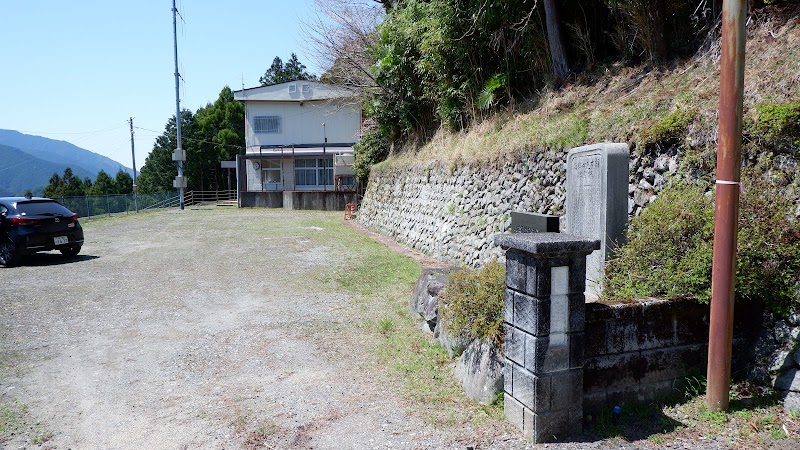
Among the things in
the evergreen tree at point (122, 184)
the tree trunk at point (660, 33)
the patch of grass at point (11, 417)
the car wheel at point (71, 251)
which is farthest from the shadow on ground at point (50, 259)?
the evergreen tree at point (122, 184)

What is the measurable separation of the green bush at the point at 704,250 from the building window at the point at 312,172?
31419 millimetres

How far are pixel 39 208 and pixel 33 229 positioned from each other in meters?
0.74

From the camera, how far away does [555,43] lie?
11.0m

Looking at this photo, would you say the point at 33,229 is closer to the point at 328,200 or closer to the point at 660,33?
the point at 660,33

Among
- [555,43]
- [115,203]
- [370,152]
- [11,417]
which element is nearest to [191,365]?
[11,417]

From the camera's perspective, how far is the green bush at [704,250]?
3.86 meters

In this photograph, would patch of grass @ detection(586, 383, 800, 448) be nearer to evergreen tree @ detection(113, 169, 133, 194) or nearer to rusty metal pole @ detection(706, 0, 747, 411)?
rusty metal pole @ detection(706, 0, 747, 411)

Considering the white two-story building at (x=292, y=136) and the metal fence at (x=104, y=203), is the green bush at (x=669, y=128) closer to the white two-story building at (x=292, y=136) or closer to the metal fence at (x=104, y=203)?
the metal fence at (x=104, y=203)

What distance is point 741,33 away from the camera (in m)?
3.51

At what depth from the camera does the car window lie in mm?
12031

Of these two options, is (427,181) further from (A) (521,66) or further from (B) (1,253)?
(B) (1,253)

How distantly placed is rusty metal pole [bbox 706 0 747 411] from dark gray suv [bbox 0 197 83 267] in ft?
44.0

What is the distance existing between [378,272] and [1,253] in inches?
347

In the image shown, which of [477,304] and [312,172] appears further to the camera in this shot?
[312,172]
